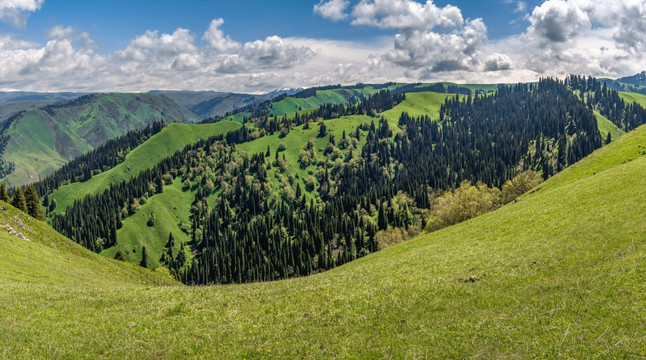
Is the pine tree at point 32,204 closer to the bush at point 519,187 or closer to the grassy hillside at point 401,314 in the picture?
the grassy hillside at point 401,314

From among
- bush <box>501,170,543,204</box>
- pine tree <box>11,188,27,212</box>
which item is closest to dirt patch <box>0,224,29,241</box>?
pine tree <box>11,188,27,212</box>

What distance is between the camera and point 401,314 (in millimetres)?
22312

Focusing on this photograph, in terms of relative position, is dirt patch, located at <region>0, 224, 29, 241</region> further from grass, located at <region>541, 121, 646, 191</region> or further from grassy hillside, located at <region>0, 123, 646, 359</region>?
grass, located at <region>541, 121, 646, 191</region>

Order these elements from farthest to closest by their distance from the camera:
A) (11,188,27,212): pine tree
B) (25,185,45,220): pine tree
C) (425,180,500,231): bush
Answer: (25,185,45,220): pine tree
(425,180,500,231): bush
(11,188,27,212): pine tree

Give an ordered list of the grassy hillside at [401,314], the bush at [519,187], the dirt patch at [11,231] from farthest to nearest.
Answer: the bush at [519,187] → the dirt patch at [11,231] → the grassy hillside at [401,314]

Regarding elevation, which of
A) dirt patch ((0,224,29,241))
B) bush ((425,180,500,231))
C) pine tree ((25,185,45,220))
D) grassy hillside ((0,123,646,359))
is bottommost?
bush ((425,180,500,231))

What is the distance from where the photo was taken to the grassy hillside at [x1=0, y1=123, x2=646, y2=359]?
57.0 ft

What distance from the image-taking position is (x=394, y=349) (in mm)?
17828

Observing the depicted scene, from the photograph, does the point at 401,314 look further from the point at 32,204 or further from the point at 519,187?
the point at 519,187

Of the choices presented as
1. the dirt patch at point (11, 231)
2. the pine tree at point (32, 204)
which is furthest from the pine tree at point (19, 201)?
the dirt patch at point (11, 231)

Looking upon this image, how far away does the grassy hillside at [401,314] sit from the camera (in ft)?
57.0

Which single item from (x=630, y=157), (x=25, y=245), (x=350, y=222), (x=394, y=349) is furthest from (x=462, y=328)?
(x=350, y=222)

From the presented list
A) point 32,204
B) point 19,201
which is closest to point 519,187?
point 19,201

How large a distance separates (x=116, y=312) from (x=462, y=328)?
23720mm
